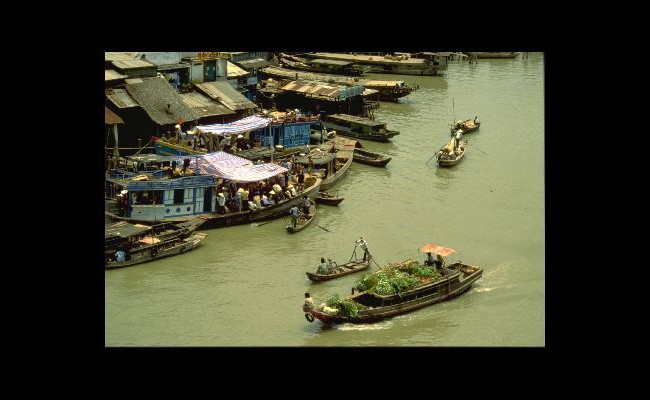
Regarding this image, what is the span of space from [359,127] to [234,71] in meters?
5.23

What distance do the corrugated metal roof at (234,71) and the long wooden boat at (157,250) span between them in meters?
12.4

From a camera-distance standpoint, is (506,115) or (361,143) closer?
(361,143)

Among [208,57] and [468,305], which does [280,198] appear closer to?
[468,305]

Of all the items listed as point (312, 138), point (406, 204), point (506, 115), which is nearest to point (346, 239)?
point (406, 204)

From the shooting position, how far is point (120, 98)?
84.6 feet

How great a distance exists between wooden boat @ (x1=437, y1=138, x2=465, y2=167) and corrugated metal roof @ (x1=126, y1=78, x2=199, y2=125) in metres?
7.26

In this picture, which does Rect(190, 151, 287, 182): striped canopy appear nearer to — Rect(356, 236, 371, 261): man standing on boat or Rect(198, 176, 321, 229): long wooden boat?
Rect(198, 176, 321, 229): long wooden boat

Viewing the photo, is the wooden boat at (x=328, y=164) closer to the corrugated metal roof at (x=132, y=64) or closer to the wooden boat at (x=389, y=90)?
the corrugated metal roof at (x=132, y=64)

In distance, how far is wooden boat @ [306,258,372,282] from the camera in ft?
61.3

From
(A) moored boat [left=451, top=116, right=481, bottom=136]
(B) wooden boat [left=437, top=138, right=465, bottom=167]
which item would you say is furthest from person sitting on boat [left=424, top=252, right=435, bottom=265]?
(A) moored boat [left=451, top=116, right=481, bottom=136]

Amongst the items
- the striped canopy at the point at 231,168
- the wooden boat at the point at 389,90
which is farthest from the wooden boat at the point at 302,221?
the wooden boat at the point at 389,90

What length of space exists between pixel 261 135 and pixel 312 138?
260 centimetres

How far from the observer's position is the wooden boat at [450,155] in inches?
1064

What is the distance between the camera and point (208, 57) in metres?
30.5
